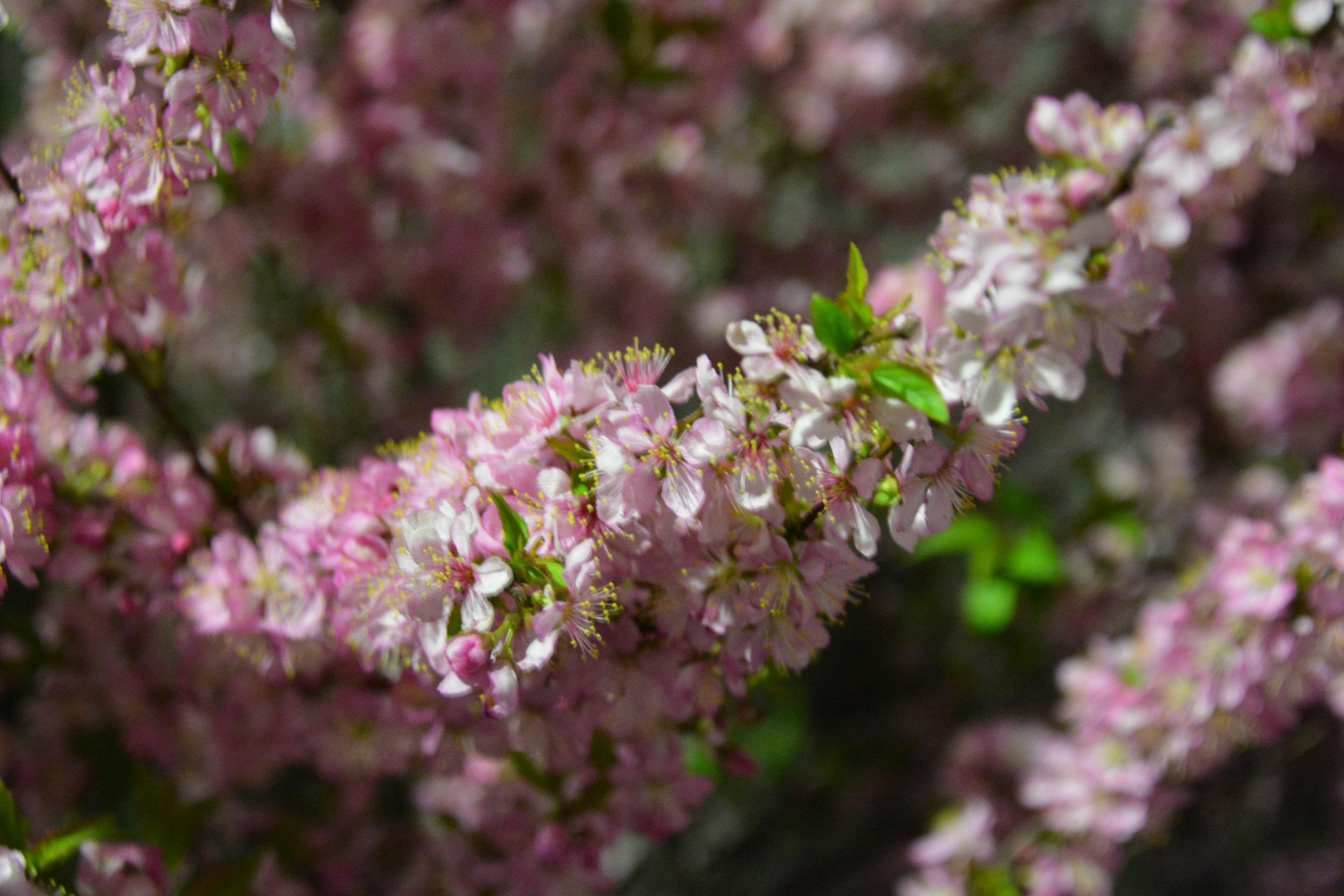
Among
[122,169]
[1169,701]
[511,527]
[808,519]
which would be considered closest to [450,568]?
[511,527]

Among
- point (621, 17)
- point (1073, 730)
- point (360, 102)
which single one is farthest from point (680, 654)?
point (360, 102)

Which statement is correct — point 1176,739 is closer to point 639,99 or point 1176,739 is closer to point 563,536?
point 563,536

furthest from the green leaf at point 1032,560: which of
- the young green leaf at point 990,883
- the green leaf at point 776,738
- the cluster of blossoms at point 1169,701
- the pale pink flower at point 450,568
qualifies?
the pale pink flower at point 450,568

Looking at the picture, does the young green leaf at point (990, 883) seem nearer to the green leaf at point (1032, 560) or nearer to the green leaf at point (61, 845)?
the green leaf at point (1032, 560)

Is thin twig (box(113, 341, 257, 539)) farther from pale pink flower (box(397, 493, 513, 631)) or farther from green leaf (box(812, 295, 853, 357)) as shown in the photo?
green leaf (box(812, 295, 853, 357))

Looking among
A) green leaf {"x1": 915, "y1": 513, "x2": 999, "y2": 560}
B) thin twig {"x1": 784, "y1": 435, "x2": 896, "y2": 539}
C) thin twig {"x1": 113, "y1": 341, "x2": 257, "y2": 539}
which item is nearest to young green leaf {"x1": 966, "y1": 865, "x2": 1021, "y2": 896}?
green leaf {"x1": 915, "y1": 513, "x2": 999, "y2": 560}

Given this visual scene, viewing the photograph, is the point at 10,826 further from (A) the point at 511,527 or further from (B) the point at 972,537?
(B) the point at 972,537

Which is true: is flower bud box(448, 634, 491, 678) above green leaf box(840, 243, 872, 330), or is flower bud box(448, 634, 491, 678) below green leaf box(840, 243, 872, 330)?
below
